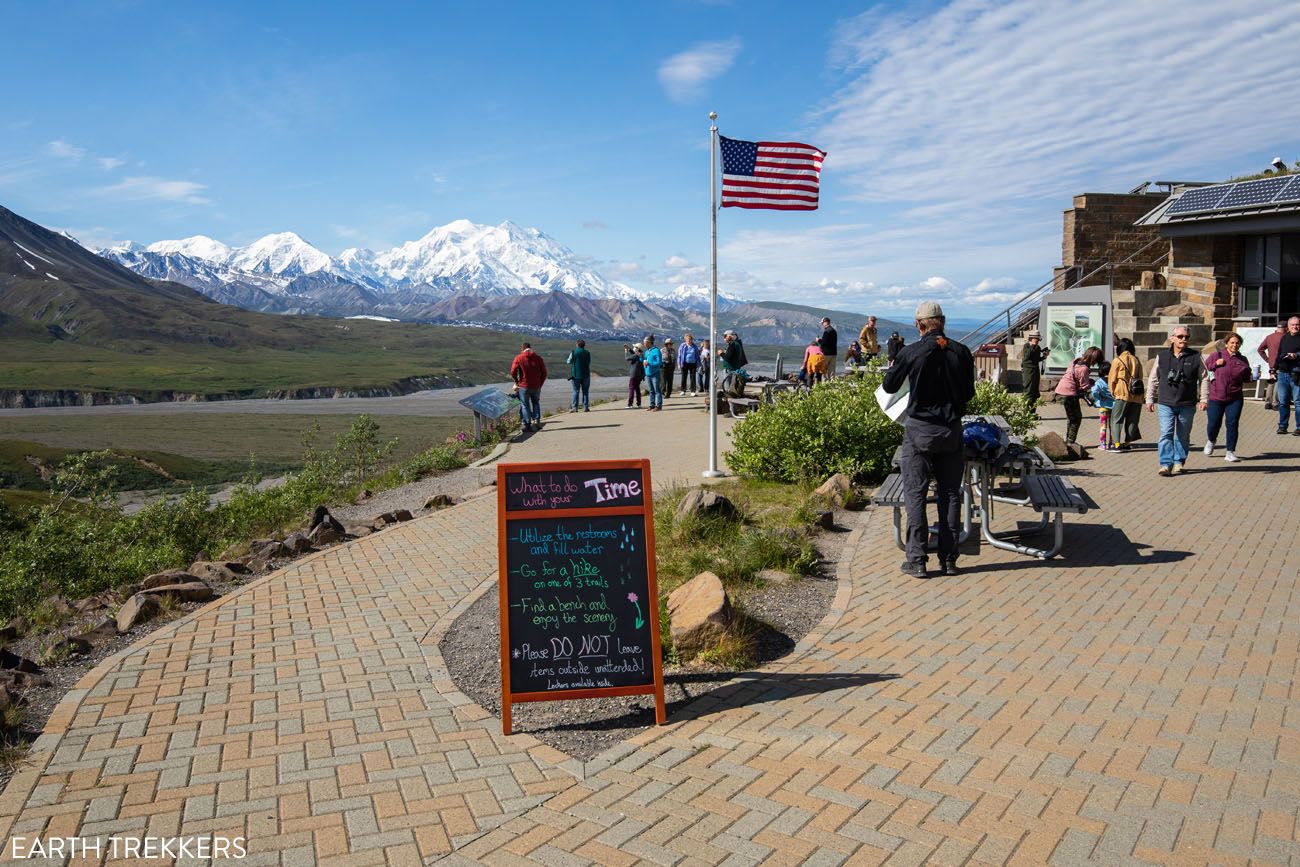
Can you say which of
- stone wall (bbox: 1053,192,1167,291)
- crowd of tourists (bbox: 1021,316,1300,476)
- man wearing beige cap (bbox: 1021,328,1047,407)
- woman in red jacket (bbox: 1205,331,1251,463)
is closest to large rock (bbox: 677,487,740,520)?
crowd of tourists (bbox: 1021,316,1300,476)

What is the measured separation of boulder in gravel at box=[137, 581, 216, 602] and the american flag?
726 cm

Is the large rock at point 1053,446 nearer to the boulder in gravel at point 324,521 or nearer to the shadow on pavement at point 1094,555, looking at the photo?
the shadow on pavement at point 1094,555

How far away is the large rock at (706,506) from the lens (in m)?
8.77

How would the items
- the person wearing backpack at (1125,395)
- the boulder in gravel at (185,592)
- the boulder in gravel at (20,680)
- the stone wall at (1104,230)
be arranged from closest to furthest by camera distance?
the boulder in gravel at (20,680) → the boulder in gravel at (185,592) → the person wearing backpack at (1125,395) → the stone wall at (1104,230)

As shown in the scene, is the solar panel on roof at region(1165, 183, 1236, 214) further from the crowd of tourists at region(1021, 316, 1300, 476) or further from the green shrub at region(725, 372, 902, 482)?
the green shrub at region(725, 372, 902, 482)

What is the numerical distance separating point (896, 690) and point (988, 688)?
0.49m

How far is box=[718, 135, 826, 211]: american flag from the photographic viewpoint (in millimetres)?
11727

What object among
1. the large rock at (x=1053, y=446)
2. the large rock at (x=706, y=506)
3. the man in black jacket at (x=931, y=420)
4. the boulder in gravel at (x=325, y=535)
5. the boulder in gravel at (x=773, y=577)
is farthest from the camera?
the large rock at (x=1053, y=446)

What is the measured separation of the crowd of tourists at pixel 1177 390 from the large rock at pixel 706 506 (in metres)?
6.22

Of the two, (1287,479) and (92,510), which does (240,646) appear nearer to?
(92,510)

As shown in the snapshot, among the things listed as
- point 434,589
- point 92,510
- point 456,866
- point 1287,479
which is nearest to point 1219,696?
point 456,866

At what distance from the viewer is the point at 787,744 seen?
14.9 ft

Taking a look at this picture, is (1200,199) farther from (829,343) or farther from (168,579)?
(168,579)

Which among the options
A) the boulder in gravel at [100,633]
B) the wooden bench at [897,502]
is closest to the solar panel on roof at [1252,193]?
the wooden bench at [897,502]
